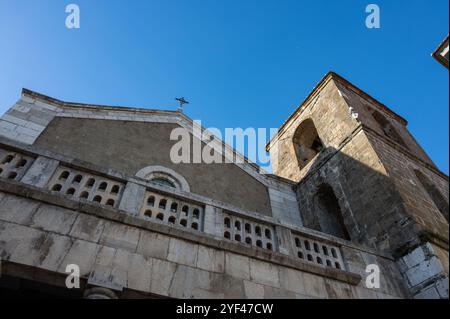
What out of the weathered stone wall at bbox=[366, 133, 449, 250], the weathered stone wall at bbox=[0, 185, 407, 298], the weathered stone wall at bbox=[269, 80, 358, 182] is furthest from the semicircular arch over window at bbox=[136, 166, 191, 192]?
the weathered stone wall at bbox=[366, 133, 449, 250]

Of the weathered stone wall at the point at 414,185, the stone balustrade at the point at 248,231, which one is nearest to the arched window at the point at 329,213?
the weathered stone wall at the point at 414,185

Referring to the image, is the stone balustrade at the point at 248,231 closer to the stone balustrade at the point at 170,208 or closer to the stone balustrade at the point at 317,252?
the stone balustrade at the point at 170,208

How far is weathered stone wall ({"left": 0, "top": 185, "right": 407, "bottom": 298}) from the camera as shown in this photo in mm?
3904

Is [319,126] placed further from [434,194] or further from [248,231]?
[248,231]

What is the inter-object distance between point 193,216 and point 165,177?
3023 millimetres

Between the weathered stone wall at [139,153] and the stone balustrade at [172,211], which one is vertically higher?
the weathered stone wall at [139,153]

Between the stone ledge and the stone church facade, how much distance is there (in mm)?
15

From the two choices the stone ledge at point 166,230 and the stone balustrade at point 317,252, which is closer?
the stone ledge at point 166,230

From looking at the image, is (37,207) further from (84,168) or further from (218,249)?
(218,249)

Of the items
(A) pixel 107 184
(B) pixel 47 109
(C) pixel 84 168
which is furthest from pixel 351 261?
(B) pixel 47 109

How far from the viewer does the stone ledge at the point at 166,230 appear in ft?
14.2

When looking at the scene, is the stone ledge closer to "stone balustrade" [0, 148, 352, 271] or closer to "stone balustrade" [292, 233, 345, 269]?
"stone balustrade" [0, 148, 352, 271]

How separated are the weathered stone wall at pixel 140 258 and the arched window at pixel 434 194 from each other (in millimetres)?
4740

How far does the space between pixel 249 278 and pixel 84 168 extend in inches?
119
